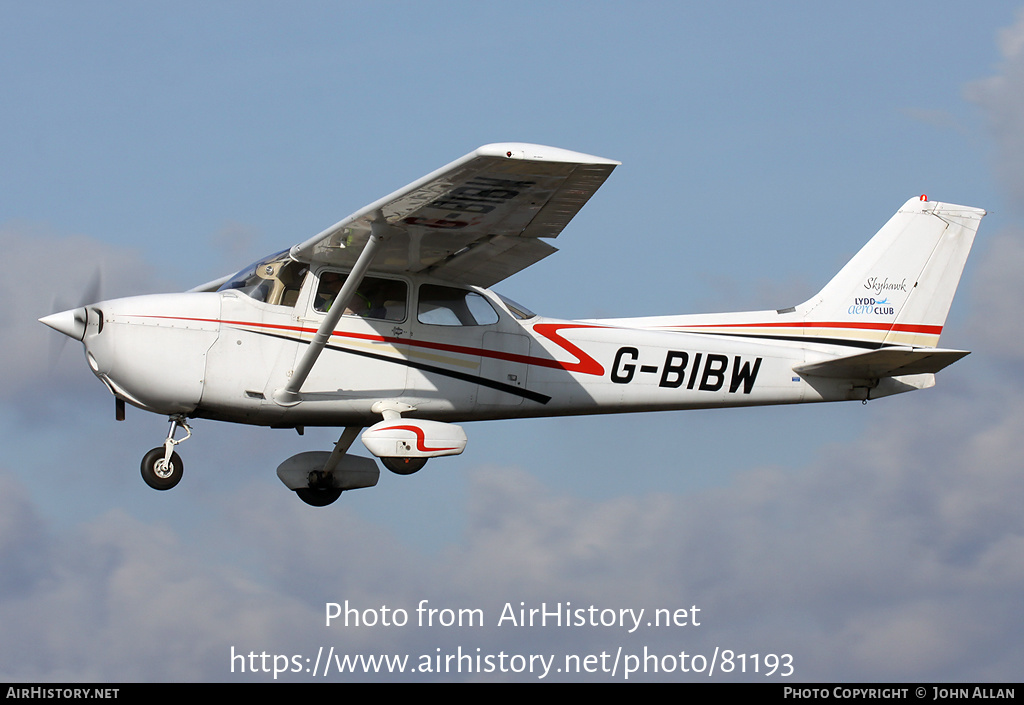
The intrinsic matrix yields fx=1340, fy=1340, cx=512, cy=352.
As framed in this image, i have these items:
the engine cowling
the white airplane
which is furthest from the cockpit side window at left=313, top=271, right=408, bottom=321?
the engine cowling

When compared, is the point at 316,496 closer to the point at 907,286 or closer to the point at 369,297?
the point at 369,297

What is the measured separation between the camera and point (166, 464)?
38.7ft

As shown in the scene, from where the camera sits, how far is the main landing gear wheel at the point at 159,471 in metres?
11.7

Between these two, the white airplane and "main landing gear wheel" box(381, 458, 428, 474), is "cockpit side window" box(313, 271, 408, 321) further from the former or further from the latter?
"main landing gear wheel" box(381, 458, 428, 474)

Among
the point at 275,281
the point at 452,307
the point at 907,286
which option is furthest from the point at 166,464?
the point at 907,286

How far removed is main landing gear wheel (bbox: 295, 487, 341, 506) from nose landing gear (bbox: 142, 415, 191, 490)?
192 centimetres

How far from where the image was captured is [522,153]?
9.34 m

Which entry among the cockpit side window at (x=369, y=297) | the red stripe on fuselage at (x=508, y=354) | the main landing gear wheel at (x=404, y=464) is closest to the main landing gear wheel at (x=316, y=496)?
the main landing gear wheel at (x=404, y=464)

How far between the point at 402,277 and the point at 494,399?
4.82ft

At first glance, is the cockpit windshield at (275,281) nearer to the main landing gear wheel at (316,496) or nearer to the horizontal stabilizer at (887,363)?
the main landing gear wheel at (316,496)

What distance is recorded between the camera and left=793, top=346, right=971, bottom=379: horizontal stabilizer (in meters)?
12.7
